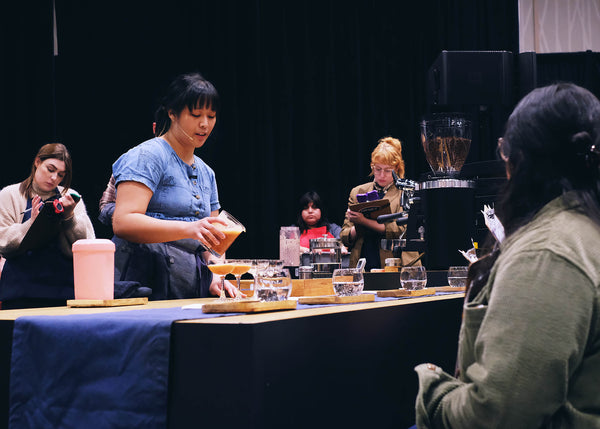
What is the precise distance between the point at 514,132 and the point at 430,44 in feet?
17.1

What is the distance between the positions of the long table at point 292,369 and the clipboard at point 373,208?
1758mm

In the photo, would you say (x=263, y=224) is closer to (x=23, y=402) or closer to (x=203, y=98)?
(x=203, y=98)

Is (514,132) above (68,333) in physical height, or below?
above

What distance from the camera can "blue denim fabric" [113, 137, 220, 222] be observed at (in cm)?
214

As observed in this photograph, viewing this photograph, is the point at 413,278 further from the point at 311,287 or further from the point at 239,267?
the point at 239,267

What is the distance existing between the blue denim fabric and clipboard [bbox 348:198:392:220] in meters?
1.24

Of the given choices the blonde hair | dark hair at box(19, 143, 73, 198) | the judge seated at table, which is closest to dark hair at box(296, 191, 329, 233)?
the judge seated at table

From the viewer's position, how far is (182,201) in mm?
2268

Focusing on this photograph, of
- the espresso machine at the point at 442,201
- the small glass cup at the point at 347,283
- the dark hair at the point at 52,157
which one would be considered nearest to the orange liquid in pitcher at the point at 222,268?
the small glass cup at the point at 347,283

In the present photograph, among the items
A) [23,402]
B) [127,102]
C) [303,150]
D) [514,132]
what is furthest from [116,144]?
[514,132]

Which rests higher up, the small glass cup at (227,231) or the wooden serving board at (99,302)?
the small glass cup at (227,231)

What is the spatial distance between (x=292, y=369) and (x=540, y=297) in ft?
1.62

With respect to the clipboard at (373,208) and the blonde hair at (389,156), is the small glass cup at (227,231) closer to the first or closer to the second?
the clipboard at (373,208)

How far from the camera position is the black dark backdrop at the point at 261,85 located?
600cm
